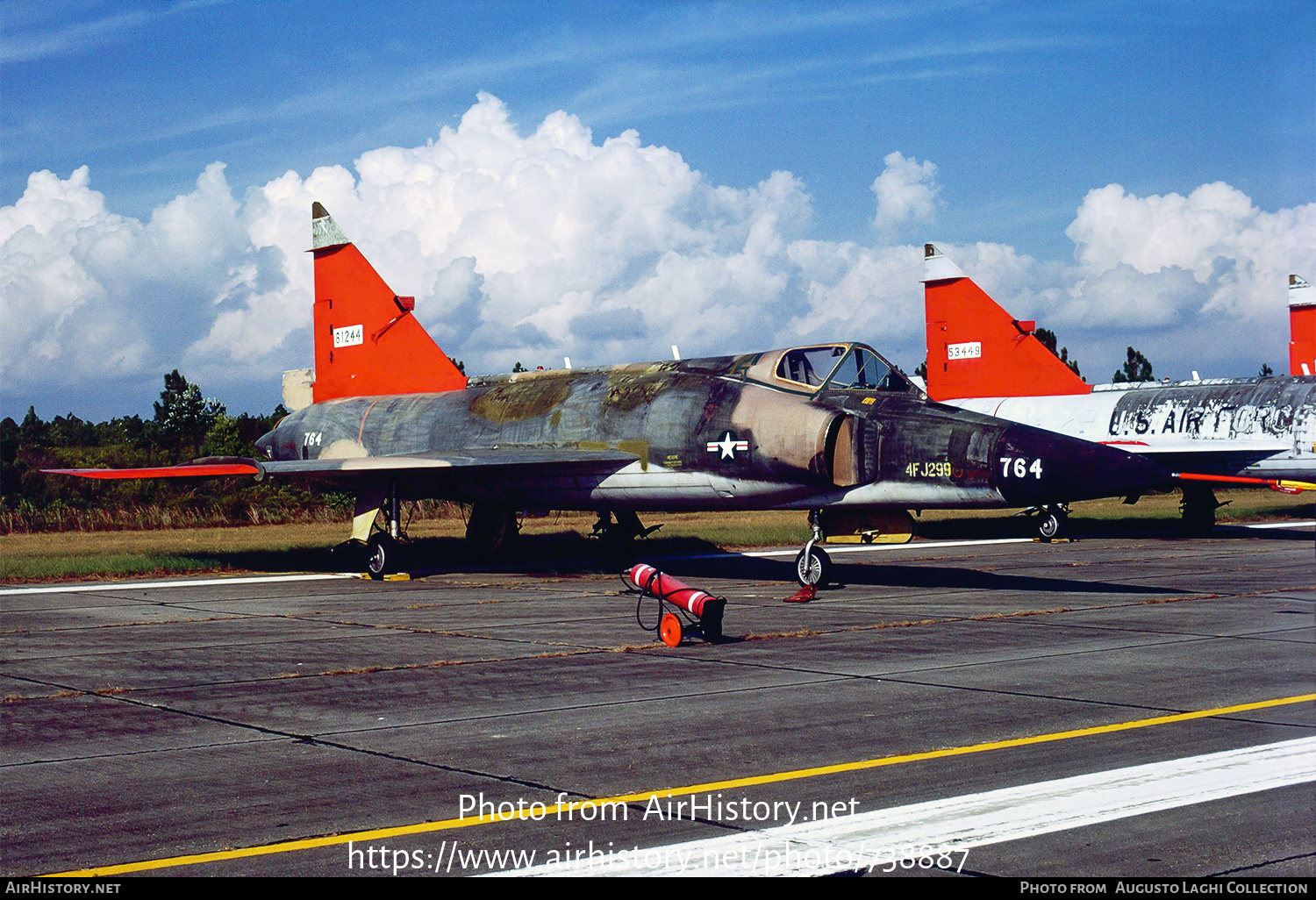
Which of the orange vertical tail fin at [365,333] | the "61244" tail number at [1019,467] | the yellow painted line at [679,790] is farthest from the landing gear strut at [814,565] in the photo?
the orange vertical tail fin at [365,333]

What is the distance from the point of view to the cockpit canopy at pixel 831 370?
623 inches

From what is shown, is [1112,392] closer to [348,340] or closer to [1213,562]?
[1213,562]

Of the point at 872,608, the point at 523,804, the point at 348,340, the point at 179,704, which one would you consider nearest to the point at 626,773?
the point at 523,804

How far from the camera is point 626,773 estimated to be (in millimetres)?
6359

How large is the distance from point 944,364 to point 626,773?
25838 mm

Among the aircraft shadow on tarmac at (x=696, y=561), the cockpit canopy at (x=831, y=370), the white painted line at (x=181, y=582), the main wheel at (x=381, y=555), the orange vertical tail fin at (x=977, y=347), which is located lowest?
the aircraft shadow on tarmac at (x=696, y=561)

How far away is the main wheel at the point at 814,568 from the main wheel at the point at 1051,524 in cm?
1173

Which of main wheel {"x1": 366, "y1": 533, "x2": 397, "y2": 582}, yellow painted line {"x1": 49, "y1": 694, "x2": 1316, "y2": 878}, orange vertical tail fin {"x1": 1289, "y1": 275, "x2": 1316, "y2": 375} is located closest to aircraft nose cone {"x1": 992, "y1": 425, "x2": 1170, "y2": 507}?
yellow painted line {"x1": 49, "y1": 694, "x2": 1316, "y2": 878}

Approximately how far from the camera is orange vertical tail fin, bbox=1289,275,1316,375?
33312 millimetres

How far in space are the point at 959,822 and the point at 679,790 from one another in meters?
1.38

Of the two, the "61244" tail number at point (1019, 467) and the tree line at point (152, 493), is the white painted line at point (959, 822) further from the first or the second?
the tree line at point (152, 493)

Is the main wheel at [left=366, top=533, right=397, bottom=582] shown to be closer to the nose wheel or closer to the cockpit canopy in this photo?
the cockpit canopy

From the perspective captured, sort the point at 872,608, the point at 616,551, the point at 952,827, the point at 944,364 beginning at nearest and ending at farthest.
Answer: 1. the point at 952,827
2. the point at 872,608
3. the point at 616,551
4. the point at 944,364

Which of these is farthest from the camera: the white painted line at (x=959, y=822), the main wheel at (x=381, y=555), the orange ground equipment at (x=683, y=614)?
the main wheel at (x=381, y=555)
